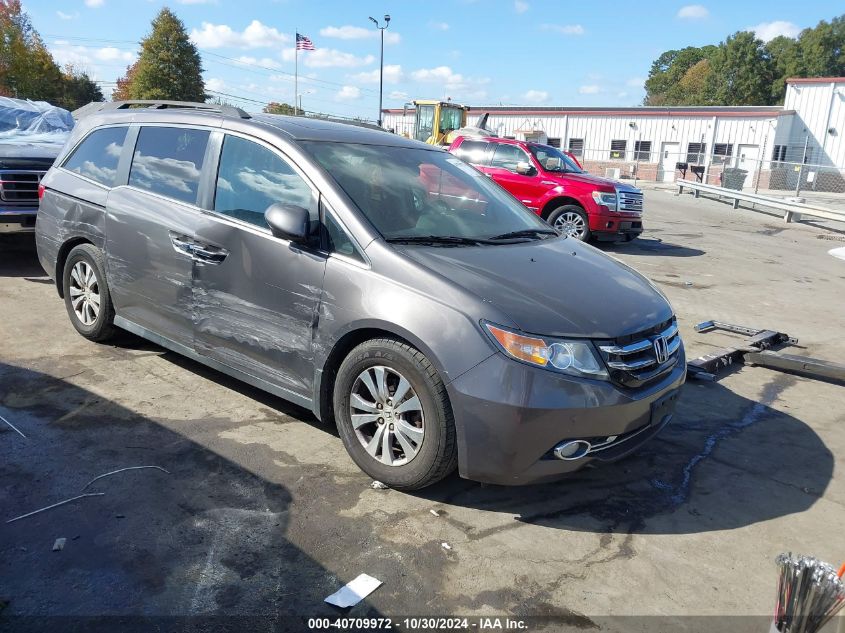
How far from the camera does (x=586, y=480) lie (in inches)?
146

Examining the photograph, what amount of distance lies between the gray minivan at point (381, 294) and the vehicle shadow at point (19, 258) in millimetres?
3451

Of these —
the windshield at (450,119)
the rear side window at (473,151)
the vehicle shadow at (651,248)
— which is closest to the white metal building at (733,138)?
the windshield at (450,119)

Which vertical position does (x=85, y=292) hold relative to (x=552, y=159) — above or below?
below

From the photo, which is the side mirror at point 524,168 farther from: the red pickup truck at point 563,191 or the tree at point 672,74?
the tree at point 672,74

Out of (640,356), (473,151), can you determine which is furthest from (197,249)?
(473,151)

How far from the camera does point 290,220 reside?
11.5 feet

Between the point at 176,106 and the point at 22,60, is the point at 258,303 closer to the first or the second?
the point at 176,106

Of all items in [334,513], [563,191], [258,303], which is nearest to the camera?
[334,513]

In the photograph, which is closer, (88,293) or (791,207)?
(88,293)

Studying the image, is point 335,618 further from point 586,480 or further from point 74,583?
point 586,480

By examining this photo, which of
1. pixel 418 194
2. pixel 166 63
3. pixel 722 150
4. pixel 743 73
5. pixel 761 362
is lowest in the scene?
pixel 761 362

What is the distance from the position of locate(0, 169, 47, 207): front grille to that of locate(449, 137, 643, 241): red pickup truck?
22.3ft

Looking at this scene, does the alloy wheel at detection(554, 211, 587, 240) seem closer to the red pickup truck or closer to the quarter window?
the red pickup truck

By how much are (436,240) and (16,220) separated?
6059 millimetres
